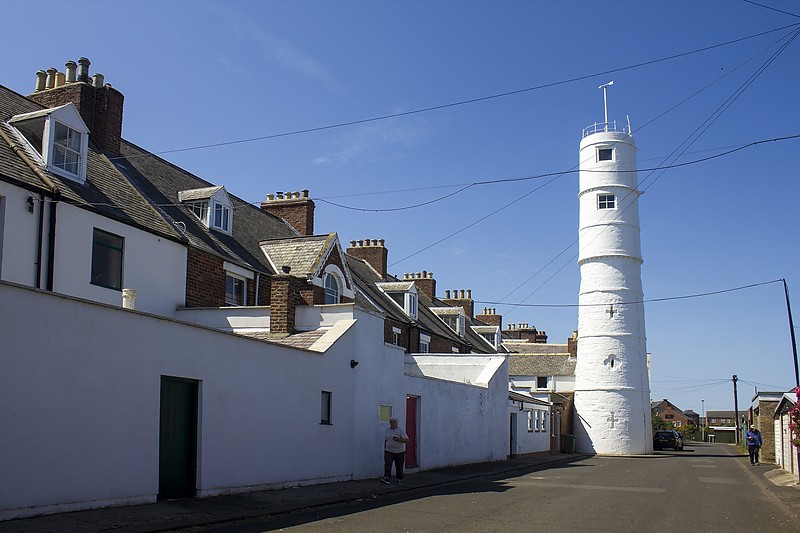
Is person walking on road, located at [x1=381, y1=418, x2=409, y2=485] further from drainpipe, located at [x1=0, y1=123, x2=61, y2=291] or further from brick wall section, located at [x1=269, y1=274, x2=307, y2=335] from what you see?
drainpipe, located at [x1=0, y1=123, x2=61, y2=291]

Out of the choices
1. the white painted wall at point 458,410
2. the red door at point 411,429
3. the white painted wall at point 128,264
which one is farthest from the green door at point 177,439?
the red door at point 411,429

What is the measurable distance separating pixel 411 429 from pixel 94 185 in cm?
1169

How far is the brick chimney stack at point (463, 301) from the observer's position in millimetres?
58750

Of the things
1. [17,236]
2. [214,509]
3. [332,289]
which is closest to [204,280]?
[332,289]

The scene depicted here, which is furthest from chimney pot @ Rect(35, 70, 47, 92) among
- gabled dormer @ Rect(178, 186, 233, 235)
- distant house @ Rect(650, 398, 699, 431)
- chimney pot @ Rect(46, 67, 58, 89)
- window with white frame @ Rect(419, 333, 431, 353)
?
distant house @ Rect(650, 398, 699, 431)

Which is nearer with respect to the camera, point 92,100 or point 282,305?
point 282,305

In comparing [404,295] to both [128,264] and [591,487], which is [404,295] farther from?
[128,264]

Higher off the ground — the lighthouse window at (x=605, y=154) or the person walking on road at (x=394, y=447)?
the lighthouse window at (x=605, y=154)

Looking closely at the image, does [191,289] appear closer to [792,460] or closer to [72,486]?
[72,486]

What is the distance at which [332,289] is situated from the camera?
26641 mm

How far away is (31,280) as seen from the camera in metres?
16.8

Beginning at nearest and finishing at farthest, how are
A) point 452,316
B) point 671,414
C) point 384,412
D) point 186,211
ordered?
point 384,412 < point 186,211 < point 452,316 < point 671,414

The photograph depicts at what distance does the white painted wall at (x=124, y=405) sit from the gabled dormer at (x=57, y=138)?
7.67 m

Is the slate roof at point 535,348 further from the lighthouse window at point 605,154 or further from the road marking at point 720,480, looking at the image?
the road marking at point 720,480
